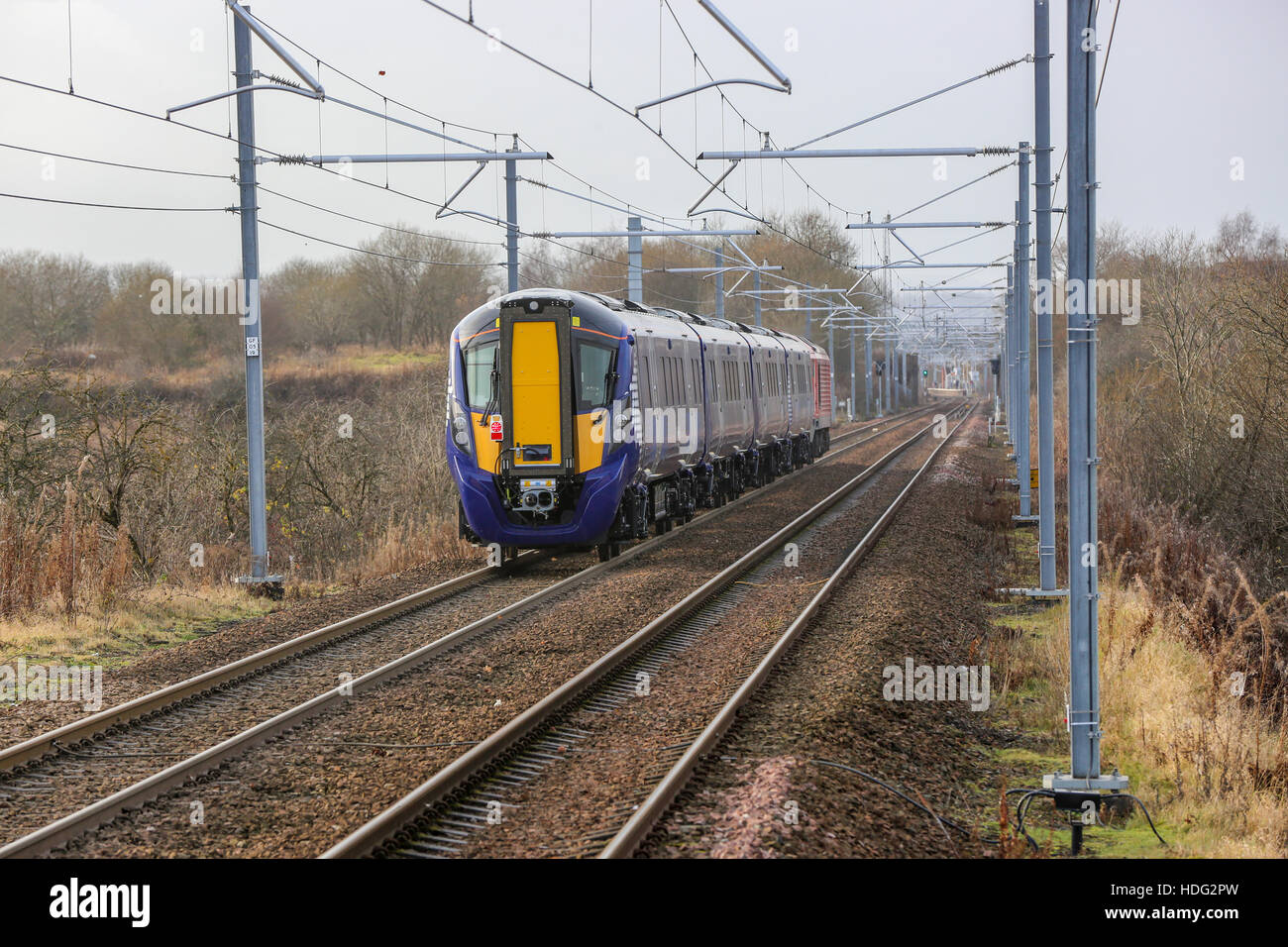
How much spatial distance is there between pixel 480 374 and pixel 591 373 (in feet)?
4.58

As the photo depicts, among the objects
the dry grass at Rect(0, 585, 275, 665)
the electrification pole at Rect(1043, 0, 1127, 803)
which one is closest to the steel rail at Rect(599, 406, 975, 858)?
the electrification pole at Rect(1043, 0, 1127, 803)

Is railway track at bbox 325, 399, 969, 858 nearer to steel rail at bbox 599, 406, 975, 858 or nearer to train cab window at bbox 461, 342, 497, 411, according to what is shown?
steel rail at bbox 599, 406, 975, 858

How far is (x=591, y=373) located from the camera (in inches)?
675

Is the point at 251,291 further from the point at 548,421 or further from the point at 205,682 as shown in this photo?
the point at 205,682

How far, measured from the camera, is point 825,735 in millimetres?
9031

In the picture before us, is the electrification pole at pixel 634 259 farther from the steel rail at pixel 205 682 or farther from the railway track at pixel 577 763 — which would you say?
the railway track at pixel 577 763

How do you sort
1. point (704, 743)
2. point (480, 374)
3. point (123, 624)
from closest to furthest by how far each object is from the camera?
point (704, 743) < point (123, 624) < point (480, 374)

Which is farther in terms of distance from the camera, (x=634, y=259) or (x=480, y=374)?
(x=634, y=259)

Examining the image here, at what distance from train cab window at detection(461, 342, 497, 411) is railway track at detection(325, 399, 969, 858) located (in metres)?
4.43

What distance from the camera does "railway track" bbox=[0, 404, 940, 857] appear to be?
7.75m

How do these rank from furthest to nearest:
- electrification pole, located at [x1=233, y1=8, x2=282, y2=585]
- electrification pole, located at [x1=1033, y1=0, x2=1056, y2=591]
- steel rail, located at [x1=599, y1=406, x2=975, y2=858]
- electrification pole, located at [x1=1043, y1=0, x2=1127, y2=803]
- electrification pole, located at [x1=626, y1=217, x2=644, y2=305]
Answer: electrification pole, located at [x1=626, y1=217, x2=644, y2=305]
electrification pole, located at [x1=233, y1=8, x2=282, y2=585]
electrification pole, located at [x1=1033, y1=0, x2=1056, y2=591]
electrification pole, located at [x1=1043, y1=0, x2=1127, y2=803]
steel rail, located at [x1=599, y1=406, x2=975, y2=858]

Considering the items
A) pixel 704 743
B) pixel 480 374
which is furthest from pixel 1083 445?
pixel 480 374

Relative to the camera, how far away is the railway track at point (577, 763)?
6.95m
